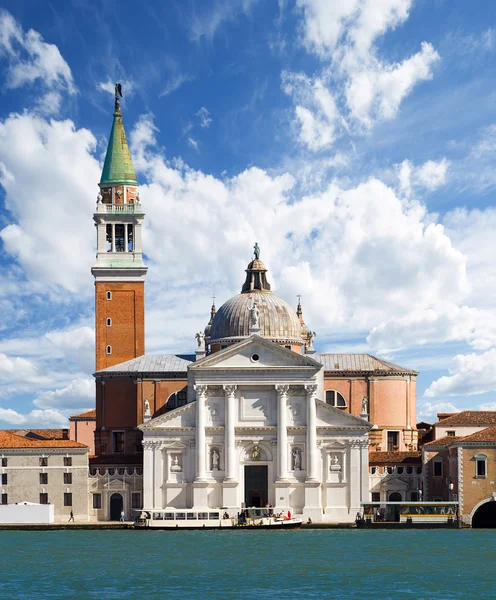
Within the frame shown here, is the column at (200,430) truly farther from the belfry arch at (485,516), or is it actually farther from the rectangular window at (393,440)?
the belfry arch at (485,516)

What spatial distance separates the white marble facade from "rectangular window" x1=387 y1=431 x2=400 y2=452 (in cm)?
643

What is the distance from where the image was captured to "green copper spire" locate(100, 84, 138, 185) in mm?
92188

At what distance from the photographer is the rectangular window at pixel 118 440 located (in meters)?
80.8

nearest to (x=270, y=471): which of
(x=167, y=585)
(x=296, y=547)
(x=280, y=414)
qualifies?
(x=280, y=414)

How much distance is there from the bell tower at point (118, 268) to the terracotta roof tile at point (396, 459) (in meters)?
20.0

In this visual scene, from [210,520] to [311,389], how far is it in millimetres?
9291

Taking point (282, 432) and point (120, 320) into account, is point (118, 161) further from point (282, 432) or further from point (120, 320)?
point (282, 432)

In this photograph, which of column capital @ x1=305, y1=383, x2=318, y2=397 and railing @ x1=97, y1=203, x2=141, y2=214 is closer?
column capital @ x1=305, y1=383, x2=318, y2=397

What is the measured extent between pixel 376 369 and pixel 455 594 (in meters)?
39.3

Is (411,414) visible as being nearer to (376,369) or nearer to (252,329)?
(376,369)

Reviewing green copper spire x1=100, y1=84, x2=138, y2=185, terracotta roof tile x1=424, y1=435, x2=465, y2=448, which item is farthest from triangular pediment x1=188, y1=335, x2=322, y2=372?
green copper spire x1=100, y1=84, x2=138, y2=185

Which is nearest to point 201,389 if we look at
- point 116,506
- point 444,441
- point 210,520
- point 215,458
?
point 215,458

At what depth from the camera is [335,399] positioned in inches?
3196

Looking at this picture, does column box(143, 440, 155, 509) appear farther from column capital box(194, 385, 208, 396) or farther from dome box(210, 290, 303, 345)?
dome box(210, 290, 303, 345)
